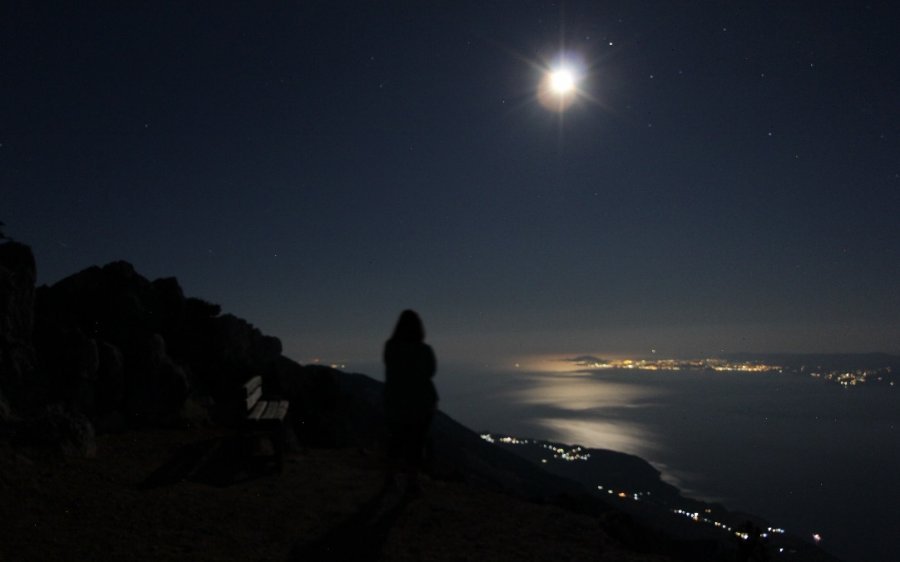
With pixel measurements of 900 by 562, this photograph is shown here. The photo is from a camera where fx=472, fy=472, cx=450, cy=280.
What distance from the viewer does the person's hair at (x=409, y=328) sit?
7.37 meters

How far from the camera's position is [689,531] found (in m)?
67.7

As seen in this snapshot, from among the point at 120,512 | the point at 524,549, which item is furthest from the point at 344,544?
the point at 120,512

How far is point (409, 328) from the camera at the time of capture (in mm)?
7391

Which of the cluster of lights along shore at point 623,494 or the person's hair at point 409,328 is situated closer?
the person's hair at point 409,328

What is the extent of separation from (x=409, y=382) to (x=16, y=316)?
10.1 metres

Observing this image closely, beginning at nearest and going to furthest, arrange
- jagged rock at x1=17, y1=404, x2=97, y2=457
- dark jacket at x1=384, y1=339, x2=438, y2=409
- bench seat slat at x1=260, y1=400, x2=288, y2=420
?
1. dark jacket at x1=384, y1=339, x2=438, y2=409
2. jagged rock at x1=17, y1=404, x2=97, y2=457
3. bench seat slat at x1=260, y1=400, x2=288, y2=420

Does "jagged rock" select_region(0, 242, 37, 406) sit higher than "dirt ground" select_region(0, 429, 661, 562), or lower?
higher

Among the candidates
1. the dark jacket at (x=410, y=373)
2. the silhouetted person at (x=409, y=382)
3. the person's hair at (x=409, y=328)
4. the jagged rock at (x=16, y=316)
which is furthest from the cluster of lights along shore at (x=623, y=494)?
the jagged rock at (x=16, y=316)

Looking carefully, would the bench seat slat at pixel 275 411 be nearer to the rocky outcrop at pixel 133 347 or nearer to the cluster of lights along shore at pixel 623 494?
the rocky outcrop at pixel 133 347

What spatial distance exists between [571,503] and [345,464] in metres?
5.35

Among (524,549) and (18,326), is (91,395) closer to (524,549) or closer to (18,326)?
(18,326)

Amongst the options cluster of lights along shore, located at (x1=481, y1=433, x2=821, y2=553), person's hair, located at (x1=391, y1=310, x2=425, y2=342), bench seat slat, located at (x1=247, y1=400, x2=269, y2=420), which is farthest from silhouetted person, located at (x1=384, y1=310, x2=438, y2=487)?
cluster of lights along shore, located at (x1=481, y1=433, x2=821, y2=553)

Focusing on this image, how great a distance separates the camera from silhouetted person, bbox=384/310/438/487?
7273 millimetres

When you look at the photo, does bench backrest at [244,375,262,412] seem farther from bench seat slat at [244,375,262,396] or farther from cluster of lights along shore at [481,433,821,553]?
cluster of lights along shore at [481,433,821,553]
